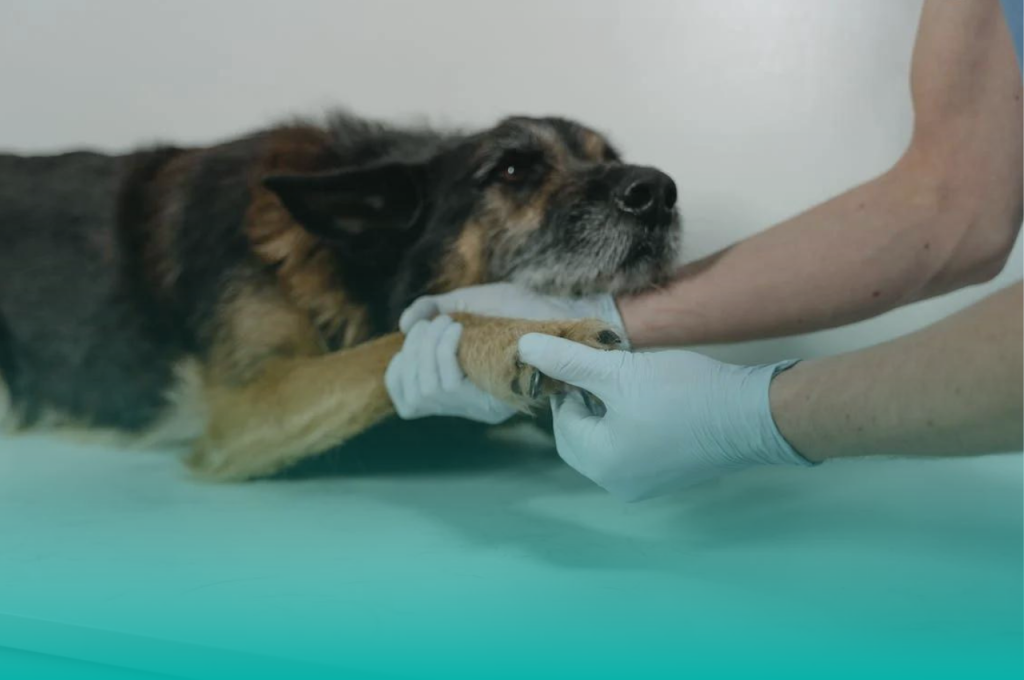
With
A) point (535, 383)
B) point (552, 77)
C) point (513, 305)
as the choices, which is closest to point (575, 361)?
point (535, 383)

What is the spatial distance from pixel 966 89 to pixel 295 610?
3.29 ft

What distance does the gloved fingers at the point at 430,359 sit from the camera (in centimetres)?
125

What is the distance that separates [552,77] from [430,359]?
1.85 feet

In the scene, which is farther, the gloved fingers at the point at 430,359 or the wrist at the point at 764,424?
the gloved fingers at the point at 430,359

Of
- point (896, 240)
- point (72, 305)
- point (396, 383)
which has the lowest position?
point (72, 305)

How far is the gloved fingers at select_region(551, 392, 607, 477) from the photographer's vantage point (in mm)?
1116

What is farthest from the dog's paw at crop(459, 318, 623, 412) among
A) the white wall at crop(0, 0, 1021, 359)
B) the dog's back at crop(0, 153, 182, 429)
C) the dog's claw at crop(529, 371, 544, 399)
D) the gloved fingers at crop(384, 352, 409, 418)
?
the dog's back at crop(0, 153, 182, 429)

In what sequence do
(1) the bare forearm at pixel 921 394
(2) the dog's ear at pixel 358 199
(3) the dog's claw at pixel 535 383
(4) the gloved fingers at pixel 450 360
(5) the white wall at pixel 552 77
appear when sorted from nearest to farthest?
Answer: (1) the bare forearm at pixel 921 394, (3) the dog's claw at pixel 535 383, (4) the gloved fingers at pixel 450 360, (5) the white wall at pixel 552 77, (2) the dog's ear at pixel 358 199

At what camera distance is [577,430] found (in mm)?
1134

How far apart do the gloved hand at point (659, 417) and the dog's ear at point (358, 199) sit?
0.44 meters

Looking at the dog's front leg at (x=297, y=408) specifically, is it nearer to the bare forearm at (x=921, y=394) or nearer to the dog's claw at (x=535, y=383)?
the dog's claw at (x=535, y=383)

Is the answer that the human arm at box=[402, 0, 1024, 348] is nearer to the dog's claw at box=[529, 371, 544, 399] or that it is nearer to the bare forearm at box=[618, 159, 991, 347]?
the bare forearm at box=[618, 159, 991, 347]

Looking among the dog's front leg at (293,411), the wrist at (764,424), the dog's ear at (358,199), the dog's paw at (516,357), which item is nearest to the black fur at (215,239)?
the dog's ear at (358,199)

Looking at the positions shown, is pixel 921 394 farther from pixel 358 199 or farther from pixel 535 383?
pixel 358 199
